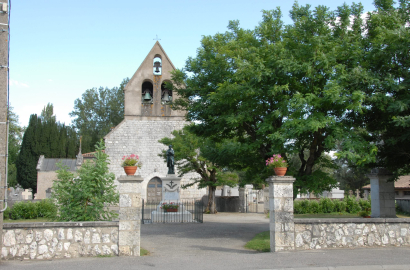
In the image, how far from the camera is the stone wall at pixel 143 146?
99.5 feet

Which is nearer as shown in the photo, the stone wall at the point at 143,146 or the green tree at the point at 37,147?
the stone wall at the point at 143,146

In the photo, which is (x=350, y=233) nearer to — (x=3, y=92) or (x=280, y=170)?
(x=280, y=170)

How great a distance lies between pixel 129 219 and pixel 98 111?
49.6 metres

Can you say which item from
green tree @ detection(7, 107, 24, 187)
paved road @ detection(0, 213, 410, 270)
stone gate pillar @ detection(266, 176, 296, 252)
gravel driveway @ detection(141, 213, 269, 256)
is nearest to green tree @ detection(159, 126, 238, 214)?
gravel driveway @ detection(141, 213, 269, 256)

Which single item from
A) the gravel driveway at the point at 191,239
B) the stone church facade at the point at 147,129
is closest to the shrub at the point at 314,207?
the stone church facade at the point at 147,129

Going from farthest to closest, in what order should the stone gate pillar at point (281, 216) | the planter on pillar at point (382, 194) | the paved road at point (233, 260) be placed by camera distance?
the planter on pillar at point (382, 194), the stone gate pillar at point (281, 216), the paved road at point (233, 260)

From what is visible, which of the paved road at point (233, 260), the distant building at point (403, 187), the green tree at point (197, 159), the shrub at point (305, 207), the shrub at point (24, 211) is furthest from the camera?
the distant building at point (403, 187)

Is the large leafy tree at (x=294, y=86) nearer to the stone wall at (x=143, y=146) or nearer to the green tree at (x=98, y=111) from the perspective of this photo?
the stone wall at (x=143, y=146)

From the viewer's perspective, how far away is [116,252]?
8.37 metres

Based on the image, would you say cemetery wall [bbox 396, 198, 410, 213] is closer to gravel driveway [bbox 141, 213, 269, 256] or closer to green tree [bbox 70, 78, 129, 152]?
gravel driveway [bbox 141, 213, 269, 256]

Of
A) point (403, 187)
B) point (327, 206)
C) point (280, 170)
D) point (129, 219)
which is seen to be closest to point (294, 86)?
point (280, 170)

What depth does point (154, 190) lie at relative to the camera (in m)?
30.3

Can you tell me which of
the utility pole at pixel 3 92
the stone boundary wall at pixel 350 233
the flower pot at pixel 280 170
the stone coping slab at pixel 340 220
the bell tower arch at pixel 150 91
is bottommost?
the stone boundary wall at pixel 350 233

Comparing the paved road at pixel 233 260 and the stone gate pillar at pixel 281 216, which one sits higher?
the stone gate pillar at pixel 281 216
